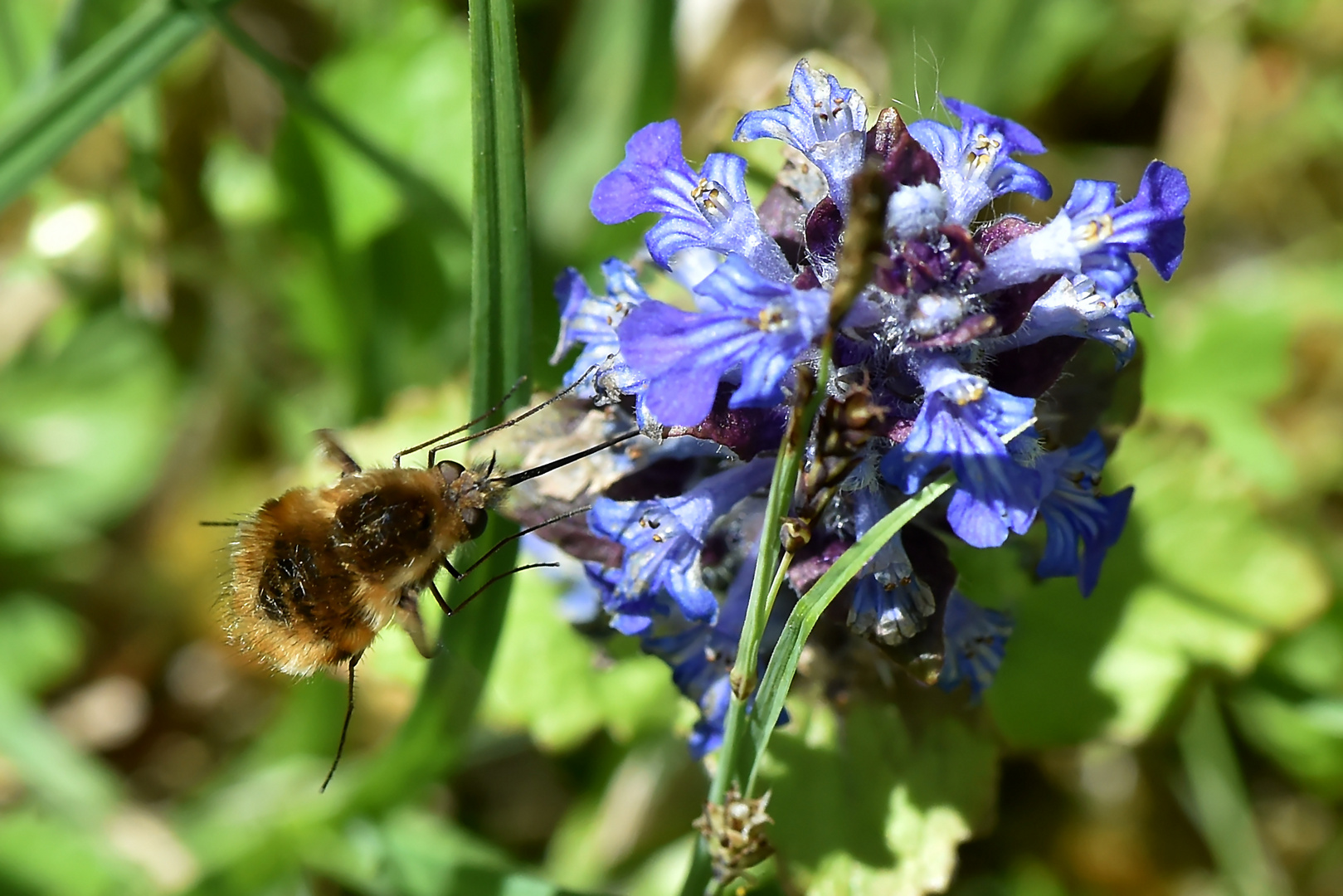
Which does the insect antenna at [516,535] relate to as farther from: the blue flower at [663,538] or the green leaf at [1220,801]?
the green leaf at [1220,801]

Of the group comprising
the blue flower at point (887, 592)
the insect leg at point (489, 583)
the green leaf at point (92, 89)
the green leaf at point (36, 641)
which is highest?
the green leaf at point (92, 89)

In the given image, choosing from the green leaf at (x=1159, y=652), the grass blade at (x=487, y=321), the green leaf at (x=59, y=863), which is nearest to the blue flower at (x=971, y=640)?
the green leaf at (x=1159, y=652)

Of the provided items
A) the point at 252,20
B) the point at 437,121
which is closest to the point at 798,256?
the point at 437,121

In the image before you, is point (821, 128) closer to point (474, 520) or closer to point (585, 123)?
point (474, 520)

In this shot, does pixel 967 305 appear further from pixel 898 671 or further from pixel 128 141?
pixel 128 141

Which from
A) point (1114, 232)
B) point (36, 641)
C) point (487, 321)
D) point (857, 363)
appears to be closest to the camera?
point (1114, 232)

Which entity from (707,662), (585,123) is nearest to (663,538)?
(707,662)
